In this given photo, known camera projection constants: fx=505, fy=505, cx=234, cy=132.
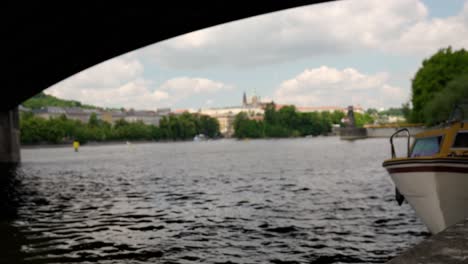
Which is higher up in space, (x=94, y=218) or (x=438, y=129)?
(x=438, y=129)

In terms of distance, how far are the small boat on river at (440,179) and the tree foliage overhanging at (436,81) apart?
5706 centimetres

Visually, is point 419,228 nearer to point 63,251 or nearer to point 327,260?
point 327,260

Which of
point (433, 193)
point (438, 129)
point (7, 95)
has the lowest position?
point (433, 193)

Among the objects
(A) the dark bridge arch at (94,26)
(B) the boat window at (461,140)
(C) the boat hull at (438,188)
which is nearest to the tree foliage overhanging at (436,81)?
(A) the dark bridge arch at (94,26)

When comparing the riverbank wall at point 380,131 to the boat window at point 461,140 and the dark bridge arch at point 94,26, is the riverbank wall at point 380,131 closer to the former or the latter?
the dark bridge arch at point 94,26

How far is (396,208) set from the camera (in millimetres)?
18234

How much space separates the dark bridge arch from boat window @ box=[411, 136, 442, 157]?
26.2ft

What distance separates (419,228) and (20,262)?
10.5 metres

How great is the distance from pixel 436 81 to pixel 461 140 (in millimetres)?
70222

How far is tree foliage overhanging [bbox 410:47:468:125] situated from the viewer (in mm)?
67062

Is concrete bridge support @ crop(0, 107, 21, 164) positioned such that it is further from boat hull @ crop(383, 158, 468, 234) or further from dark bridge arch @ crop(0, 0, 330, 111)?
boat hull @ crop(383, 158, 468, 234)

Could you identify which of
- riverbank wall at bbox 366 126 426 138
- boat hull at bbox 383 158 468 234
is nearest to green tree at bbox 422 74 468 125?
boat hull at bbox 383 158 468 234

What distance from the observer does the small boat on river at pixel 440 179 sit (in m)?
10.8

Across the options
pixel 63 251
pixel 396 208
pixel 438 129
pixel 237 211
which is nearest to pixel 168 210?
pixel 237 211
